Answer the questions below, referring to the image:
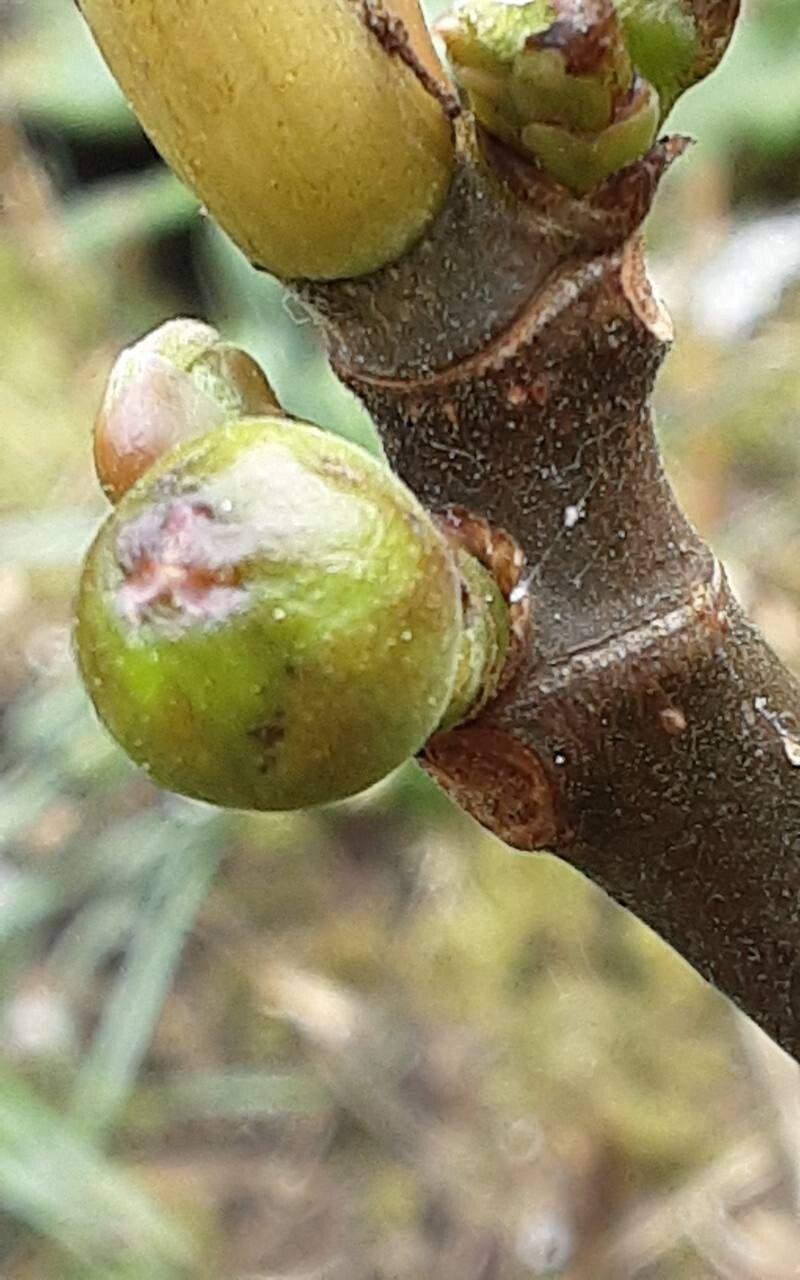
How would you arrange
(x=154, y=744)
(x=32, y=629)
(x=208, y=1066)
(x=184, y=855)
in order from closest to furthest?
(x=154, y=744) < (x=184, y=855) < (x=208, y=1066) < (x=32, y=629)

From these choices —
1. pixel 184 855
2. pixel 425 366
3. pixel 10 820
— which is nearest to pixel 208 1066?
pixel 184 855

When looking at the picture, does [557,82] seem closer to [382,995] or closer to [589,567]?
[589,567]

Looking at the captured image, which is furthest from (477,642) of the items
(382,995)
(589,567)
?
(382,995)

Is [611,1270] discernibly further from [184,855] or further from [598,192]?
[598,192]

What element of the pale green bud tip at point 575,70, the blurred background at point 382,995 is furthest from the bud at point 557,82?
the blurred background at point 382,995

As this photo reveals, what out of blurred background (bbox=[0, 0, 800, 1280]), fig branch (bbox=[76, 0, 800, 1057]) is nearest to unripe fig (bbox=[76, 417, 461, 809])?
fig branch (bbox=[76, 0, 800, 1057])

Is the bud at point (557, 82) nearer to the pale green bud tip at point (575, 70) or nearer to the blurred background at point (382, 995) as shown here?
the pale green bud tip at point (575, 70)
